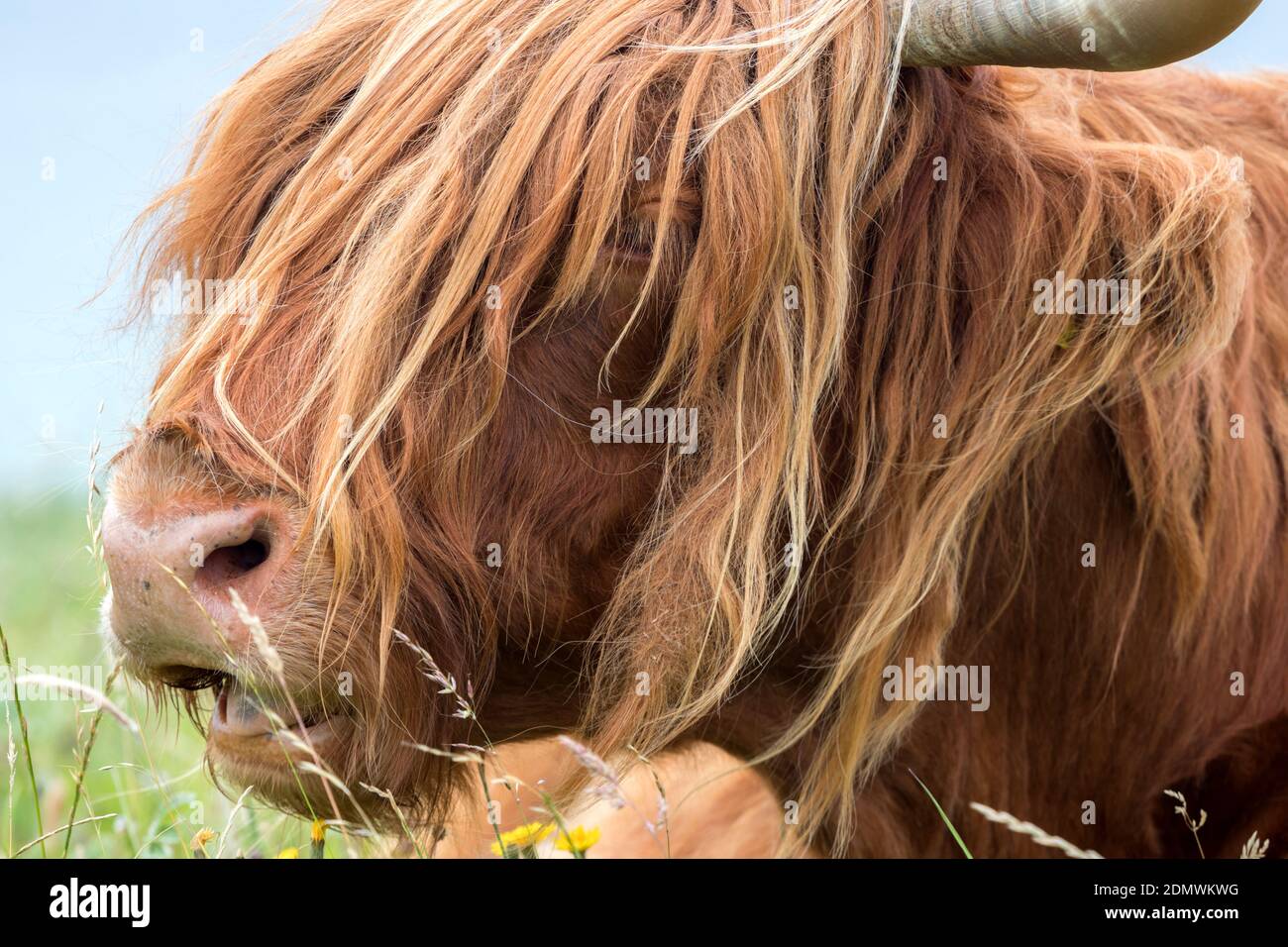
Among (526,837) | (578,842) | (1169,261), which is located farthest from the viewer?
(526,837)

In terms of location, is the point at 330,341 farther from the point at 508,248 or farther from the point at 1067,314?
the point at 1067,314

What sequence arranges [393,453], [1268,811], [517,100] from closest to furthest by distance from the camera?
[393,453]
[517,100]
[1268,811]

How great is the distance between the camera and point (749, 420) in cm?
235

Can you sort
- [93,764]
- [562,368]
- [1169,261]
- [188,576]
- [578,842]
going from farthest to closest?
[93,764]
[578,842]
[1169,261]
[562,368]
[188,576]

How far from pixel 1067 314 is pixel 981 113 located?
1.33 ft

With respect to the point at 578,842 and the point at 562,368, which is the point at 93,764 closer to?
the point at 578,842

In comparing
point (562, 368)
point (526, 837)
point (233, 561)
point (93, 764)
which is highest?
point (562, 368)

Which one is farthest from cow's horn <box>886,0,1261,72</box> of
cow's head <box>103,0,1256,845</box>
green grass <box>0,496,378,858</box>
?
green grass <box>0,496,378,858</box>

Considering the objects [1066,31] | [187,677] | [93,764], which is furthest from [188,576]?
[93,764]

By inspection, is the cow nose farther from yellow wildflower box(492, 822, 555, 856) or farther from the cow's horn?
the cow's horn

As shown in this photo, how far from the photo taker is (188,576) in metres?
1.93

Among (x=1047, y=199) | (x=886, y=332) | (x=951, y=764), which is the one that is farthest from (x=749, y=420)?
(x=951, y=764)

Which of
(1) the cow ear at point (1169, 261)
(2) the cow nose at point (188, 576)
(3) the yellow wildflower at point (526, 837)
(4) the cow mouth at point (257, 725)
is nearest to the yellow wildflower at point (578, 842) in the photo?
(3) the yellow wildflower at point (526, 837)

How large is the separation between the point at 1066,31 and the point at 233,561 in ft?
5.03
